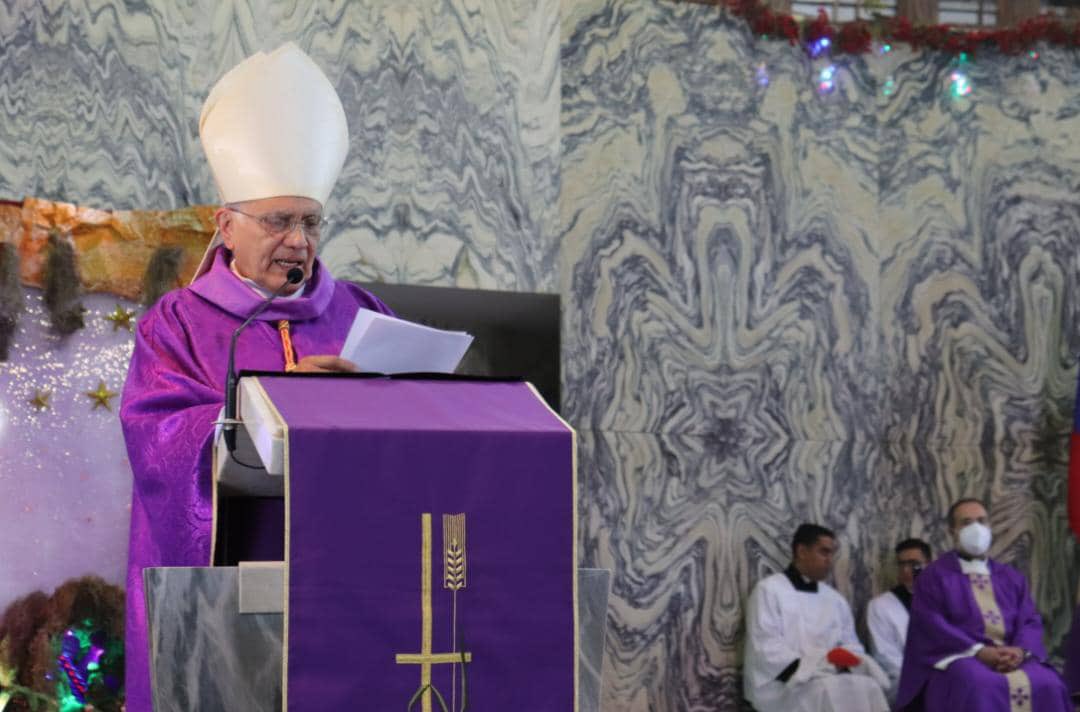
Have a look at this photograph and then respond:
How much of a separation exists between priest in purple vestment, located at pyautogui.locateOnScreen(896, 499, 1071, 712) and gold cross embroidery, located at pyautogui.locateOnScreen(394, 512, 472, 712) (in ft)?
17.0

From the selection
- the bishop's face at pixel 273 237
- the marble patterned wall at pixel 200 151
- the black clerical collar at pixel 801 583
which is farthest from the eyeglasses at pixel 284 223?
the black clerical collar at pixel 801 583

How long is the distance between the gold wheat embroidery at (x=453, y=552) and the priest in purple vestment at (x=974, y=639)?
519cm

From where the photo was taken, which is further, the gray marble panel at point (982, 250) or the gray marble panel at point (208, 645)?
the gray marble panel at point (982, 250)

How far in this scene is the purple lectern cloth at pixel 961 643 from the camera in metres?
7.12

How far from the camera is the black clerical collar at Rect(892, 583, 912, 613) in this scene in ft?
26.2

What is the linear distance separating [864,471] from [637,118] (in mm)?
2278

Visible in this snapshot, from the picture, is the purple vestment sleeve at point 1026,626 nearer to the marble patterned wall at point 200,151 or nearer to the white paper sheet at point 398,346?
the marble patterned wall at point 200,151

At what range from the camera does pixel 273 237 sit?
3551 mm

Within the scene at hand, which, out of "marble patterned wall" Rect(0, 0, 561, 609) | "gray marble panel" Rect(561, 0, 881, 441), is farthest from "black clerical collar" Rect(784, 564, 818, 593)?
"marble patterned wall" Rect(0, 0, 561, 609)

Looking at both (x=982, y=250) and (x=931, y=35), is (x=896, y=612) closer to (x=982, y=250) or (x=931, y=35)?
(x=982, y=250)

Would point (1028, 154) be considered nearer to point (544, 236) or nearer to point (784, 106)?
point (784, 106)

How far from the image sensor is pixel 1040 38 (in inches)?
336

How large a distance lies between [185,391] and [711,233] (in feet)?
17.3

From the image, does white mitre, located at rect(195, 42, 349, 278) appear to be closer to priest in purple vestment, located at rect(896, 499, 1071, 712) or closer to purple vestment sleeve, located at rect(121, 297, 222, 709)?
purple vestment sleeve, located at rect(121, 297, 222, 709)
